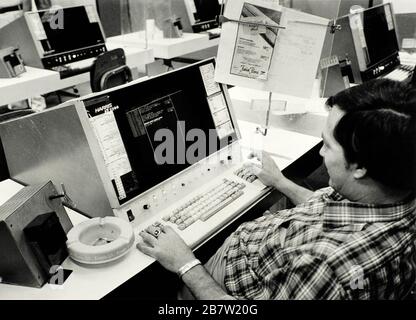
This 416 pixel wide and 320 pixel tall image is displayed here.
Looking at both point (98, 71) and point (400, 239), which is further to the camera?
point (98, 71)

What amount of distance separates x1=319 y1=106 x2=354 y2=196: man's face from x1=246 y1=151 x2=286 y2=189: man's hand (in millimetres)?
437

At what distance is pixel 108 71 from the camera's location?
2.53 metres

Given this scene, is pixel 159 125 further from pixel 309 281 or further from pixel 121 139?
pixel 309 281

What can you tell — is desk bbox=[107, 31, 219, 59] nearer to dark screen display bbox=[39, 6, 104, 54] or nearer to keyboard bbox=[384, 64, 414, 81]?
dark screen display bbox=[39, 6, 104, 54]

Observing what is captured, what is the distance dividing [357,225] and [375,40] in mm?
2003

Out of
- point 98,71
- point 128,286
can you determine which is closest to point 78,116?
point 128,286

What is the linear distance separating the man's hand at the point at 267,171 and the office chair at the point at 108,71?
1.30 metres

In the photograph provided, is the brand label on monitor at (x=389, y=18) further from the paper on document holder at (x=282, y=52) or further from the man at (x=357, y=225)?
the man at (x=357, y=225)

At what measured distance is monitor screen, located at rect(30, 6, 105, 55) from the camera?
10.3ft

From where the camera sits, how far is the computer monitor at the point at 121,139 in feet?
3.74

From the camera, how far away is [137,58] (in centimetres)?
378

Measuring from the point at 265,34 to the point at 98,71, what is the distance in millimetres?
1311

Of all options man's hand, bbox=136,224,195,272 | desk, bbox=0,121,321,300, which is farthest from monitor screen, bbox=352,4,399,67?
desk, bbox=0,121,321,300
